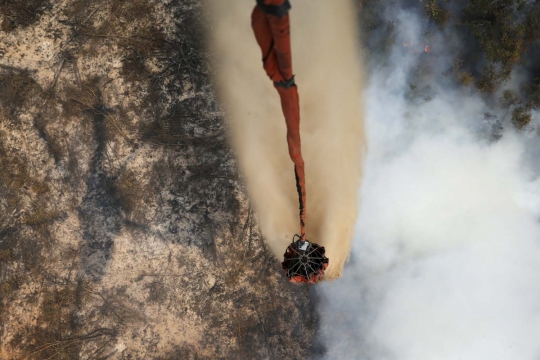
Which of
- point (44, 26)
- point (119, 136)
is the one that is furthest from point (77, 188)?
point (44, 26)

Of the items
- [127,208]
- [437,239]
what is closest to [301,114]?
[437,239]

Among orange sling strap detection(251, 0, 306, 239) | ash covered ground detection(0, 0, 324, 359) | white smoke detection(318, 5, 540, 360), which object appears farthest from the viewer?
ash covered ground detection(0, 0, 324, 359)

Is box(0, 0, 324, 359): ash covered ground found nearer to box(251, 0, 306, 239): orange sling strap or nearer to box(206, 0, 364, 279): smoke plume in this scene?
box(206, 0, 364, 279): smoke plume

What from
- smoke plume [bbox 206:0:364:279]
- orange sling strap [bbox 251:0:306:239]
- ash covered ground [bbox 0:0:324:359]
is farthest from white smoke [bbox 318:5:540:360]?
orange sling strap [bbox 251:0:306:239]

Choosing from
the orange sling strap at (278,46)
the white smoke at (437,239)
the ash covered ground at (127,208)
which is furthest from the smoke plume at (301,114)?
the orange sling strap at (278,46)

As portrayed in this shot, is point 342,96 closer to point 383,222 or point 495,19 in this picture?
point 383,222

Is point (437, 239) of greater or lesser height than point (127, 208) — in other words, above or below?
above

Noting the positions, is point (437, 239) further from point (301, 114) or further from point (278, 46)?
point (278, 46)

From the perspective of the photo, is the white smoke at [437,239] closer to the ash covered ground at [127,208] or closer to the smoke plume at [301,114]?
the smoke plume at [301,114]
